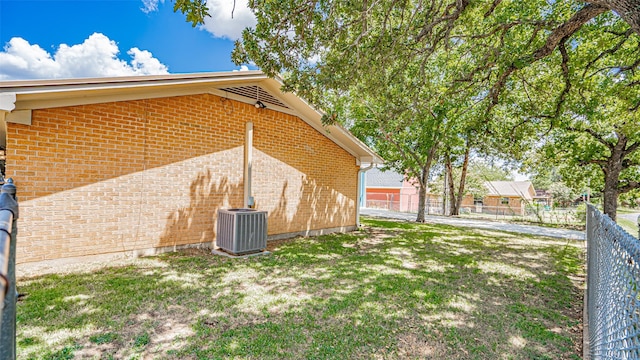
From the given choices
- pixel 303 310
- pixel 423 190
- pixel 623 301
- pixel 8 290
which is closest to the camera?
pixel 8 290

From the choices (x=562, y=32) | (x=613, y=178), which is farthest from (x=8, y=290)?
(x=613, y=178)

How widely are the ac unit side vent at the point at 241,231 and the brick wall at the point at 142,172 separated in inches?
26.1

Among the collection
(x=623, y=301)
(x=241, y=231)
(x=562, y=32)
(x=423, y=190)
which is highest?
(x=562, y=32)

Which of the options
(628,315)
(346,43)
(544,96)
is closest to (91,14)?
(346,43)

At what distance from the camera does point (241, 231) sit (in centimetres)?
678

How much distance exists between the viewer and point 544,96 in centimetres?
895

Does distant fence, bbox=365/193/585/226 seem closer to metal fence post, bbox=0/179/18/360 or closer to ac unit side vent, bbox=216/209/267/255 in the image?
ac unit side vent, bbox=216/209/267/255

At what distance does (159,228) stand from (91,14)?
7067 mm

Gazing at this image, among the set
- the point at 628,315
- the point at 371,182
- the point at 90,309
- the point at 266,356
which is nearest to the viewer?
the point at 628,315

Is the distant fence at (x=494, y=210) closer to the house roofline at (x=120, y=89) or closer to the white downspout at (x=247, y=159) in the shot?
the white downspout at (x=247, y=159)

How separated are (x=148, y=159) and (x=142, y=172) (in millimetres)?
304

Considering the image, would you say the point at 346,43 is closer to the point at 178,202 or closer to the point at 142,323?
the point at 178,202

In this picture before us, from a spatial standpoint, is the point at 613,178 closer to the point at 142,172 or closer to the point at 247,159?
the point at 247,159

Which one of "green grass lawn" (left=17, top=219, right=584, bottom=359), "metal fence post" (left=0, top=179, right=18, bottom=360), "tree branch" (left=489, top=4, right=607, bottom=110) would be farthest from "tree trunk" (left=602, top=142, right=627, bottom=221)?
"metal fence post" (left=0, top=179, right=18, bottom=360)
